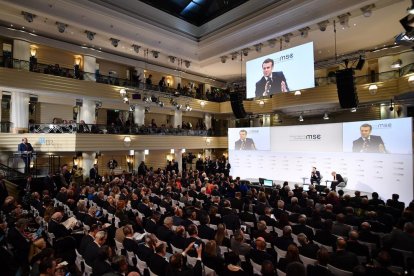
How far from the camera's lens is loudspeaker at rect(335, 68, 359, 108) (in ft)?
37.3

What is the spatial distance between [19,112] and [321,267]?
15840 mm

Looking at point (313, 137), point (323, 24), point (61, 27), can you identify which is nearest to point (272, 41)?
point (323, 24)

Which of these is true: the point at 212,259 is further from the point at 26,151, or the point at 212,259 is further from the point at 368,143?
the point at 26,151

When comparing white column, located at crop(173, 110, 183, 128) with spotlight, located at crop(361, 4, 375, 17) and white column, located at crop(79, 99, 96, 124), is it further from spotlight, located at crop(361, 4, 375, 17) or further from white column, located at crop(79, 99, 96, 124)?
spotlight, located at crop(361, 4, 375, 17)

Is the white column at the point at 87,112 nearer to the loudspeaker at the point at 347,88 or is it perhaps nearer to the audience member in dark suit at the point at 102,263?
the audience member in dark suit at the point at 102,263

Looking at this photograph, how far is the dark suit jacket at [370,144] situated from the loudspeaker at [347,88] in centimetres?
A: 203

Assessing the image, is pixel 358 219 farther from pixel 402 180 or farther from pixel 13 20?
pixel 13 20

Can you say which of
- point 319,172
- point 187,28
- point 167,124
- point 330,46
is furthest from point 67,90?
point 330,46

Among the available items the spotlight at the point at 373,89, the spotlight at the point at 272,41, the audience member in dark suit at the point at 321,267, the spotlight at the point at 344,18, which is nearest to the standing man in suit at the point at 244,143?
the spotlight at the point at 272,41

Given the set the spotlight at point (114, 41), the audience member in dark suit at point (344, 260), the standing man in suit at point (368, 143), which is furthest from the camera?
the spotlight at point (114, 41)

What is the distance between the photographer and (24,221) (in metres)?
5.80

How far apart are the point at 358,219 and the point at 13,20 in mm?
16701

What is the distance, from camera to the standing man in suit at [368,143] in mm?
11930

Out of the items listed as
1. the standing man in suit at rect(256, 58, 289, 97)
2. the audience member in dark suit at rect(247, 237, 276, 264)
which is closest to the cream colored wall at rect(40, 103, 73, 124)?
the standing man in suit at rect(256, 58, 289, 97)
